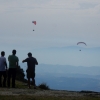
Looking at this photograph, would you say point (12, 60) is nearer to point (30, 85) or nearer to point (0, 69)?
Result: point (0, 69)

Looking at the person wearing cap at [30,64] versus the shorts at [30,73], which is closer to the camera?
the person wearing cap at [30,64]

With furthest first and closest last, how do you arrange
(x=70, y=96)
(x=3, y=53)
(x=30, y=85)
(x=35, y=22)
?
(x=35, y=22) < (x=30, y=85) < (x=3, y=53) < (x=70, y=96)

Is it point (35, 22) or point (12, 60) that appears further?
point (35, 22)

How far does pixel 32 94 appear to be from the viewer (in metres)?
22.0

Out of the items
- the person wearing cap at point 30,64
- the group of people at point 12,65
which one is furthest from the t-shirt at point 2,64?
the person wearing cap at point 30,64

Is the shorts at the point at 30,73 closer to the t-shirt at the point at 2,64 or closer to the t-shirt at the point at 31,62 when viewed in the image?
the t-shirt at the point at 31,62

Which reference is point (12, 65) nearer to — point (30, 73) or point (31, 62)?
point (31, 62)

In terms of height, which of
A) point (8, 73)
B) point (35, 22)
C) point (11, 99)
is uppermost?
point (35, 22)

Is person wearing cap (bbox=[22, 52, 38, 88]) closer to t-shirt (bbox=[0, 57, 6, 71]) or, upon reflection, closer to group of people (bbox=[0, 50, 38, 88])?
group of people (bbox=[0, 50, 38, 88])

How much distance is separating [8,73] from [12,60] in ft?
2.71

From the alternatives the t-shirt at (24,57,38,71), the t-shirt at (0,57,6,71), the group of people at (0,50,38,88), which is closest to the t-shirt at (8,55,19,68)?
the group of people at (0,50,38,88)

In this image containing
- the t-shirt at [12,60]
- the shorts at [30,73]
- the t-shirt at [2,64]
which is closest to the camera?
the t-shirt at [12,60]

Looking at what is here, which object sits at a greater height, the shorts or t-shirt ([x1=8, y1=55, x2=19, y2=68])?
t-shirt ([x1=8, y1=55, x2=19, y2=68])

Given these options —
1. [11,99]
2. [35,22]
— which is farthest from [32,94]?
[35,22]
